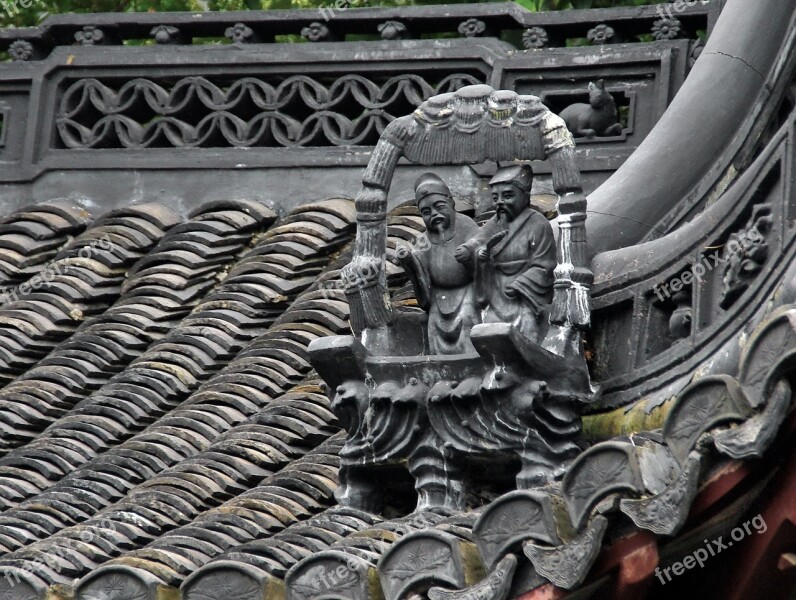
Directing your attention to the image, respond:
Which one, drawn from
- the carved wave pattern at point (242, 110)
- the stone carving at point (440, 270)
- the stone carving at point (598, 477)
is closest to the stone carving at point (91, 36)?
the carved wave pattern at point (242, 110)

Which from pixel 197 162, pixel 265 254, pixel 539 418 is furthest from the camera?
pixel 197 162

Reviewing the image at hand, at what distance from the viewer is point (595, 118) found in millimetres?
13133

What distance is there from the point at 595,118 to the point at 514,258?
9.23 feet

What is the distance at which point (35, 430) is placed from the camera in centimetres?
1214

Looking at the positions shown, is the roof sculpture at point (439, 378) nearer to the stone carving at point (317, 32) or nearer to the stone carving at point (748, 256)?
the stone carving at point (748, 256)

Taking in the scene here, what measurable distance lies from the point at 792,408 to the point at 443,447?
2.01 meters

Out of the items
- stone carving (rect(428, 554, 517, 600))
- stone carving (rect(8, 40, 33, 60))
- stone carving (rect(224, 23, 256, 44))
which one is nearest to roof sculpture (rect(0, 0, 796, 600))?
stone carving (rect(428, 554, 517, 600))

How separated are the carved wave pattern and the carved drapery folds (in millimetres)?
2950

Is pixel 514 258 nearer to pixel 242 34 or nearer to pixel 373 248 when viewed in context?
pixel 373 248

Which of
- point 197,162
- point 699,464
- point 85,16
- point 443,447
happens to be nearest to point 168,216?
point 197,162

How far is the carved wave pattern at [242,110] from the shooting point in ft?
45.3

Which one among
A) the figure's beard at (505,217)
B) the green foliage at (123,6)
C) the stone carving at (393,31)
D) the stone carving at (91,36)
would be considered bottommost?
the green foliage at (123,6)

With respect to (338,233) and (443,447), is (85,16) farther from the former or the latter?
(443,447)

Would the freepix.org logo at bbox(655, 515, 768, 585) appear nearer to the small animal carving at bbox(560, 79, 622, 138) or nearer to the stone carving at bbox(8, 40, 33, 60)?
the small animal carving at bbox(560, 79, 622, 138)
